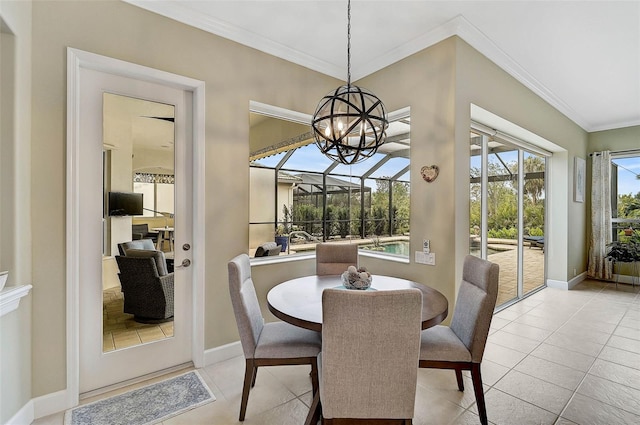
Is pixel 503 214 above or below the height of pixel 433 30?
below

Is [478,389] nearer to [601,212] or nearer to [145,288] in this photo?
[145,288]

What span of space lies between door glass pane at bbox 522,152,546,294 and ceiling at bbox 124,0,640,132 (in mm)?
1518

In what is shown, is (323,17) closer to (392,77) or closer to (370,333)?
(392,77)

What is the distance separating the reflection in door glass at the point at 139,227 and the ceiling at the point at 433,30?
87 centimetres

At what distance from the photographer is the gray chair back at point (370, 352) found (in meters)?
1.32

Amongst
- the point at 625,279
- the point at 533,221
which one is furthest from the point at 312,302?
the point at 625,279

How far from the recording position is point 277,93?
3049mm

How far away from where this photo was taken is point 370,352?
1363 mm

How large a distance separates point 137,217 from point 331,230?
2.00 m

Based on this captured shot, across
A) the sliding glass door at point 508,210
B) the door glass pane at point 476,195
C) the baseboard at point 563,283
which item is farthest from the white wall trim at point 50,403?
the baseboard at point 563,283

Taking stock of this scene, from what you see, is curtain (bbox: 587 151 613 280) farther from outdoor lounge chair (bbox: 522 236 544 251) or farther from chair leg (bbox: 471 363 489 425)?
chair leg (bbox: 471 363 489 425)

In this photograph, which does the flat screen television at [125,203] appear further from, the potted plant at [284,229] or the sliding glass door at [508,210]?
the sliding glass door at [508,210]

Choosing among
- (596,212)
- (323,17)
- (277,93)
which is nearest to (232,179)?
(277,93)

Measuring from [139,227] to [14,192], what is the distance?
30.4 inches
